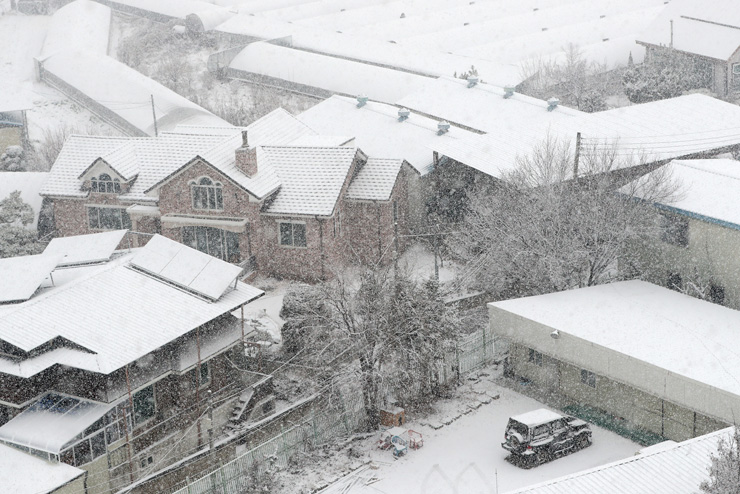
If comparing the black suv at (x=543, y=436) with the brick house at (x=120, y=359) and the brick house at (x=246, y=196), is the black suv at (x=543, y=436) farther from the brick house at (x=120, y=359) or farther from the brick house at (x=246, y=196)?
the brick house at (x=246, y=196)

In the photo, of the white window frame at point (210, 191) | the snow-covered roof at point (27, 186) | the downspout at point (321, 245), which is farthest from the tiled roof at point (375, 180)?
the snow-covered roof at point (27, 186)

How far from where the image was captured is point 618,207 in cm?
3666

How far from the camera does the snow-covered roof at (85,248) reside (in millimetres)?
34250

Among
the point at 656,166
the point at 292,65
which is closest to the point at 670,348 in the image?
the point at 656,166

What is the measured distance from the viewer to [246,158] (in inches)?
1618

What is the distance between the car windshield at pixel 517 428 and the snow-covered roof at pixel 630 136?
14.2 m

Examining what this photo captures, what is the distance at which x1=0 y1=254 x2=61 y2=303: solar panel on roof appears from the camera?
101ft

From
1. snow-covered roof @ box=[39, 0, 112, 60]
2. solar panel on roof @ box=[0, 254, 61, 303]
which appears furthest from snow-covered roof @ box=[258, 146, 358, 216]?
snow-covered roof @ box=[39, 0, 112, 60]

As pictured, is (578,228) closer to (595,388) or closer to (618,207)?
(618,207)

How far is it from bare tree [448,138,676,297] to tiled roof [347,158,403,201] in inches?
178

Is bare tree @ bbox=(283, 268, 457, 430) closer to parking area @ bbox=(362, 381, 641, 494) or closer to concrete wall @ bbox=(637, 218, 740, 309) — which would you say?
parking area @ bbox=(362, 381, 641, 494)

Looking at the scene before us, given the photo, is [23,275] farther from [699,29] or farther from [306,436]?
[699,29]

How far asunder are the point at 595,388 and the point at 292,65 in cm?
4451

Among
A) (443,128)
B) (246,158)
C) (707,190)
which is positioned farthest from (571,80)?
(246,158)
